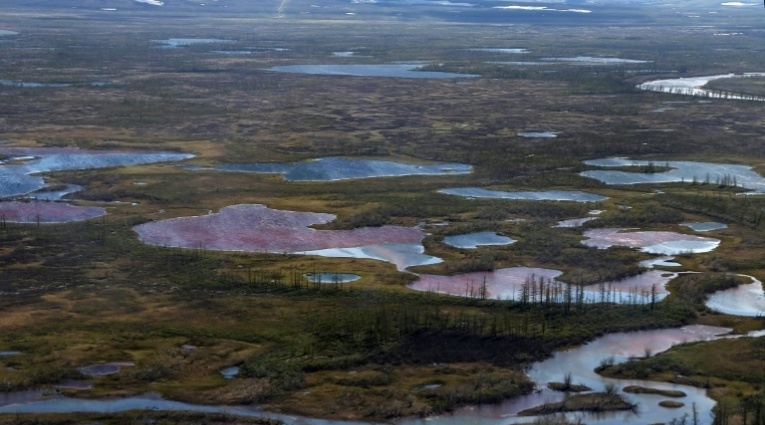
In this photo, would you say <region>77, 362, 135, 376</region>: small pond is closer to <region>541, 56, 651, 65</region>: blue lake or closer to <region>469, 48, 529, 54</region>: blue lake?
<region>541, 56, 651, 65</region>: blue lake

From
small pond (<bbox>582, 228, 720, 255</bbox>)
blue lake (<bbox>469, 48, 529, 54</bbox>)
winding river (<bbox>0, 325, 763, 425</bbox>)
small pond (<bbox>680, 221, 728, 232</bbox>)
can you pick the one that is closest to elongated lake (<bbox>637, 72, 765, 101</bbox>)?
blue lake (<bbox>469, 48, 529, 54</bbox>)

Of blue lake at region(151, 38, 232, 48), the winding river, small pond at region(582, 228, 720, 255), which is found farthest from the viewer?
blue lake at region(151, 38, 232, 48)

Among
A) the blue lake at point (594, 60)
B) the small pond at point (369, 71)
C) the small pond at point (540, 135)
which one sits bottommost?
the small pond at point (540, 135)

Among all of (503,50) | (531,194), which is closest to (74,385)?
(531,194)

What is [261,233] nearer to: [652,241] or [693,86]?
[652,241]

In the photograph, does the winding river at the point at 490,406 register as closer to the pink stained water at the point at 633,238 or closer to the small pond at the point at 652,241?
the small pond at the point at 652,241

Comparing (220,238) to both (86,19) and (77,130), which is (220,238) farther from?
(86,19)

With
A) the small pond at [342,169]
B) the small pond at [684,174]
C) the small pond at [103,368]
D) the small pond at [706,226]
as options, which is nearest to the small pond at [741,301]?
the small pond at [706,226]
